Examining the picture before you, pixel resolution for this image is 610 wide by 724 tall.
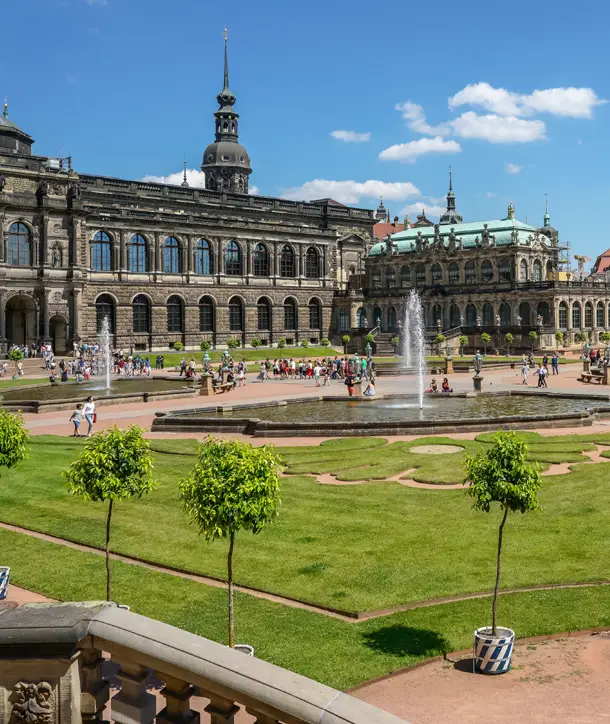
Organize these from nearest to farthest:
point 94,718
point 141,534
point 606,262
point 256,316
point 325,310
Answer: point 94,718
point 141,534
point 256,316
point 325,310
point 606,262

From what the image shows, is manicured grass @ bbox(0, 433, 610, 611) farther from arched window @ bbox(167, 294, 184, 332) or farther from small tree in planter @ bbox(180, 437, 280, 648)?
arched window @ bbox(167, 294, 184, 332)

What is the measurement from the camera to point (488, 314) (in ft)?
342

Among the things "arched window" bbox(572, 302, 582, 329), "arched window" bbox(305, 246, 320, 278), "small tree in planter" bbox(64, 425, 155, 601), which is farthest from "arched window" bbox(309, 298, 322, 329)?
"small tree in planter" bbox(64, 425, 155, 601)

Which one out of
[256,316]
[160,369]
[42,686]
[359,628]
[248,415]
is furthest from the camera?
[256,316]

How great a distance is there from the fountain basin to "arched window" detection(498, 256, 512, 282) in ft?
202

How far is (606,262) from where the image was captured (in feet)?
529

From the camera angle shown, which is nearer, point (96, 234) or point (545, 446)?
point (545, 446)

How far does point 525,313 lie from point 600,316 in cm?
1147

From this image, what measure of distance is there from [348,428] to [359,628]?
69.6 ft

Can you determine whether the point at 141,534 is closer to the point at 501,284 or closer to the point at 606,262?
the point at 501,284

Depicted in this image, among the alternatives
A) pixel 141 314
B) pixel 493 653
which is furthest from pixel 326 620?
pixel 141 314

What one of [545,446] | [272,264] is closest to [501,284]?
[272,264]

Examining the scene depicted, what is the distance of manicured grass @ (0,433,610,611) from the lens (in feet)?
48.1

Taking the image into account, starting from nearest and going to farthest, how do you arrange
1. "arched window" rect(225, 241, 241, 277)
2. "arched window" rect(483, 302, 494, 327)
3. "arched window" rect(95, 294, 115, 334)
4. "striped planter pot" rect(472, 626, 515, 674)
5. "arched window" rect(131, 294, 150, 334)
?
"striped planter pot" rect(472, 626, 515, 674)
"arched window" rect(95, 294, 115, 334)
"arched window" rect(131, 294, 150, 334)
"arched window" rect(225, 241, 241, 277)
"arched window" rect(483, 302, 494, 327)
